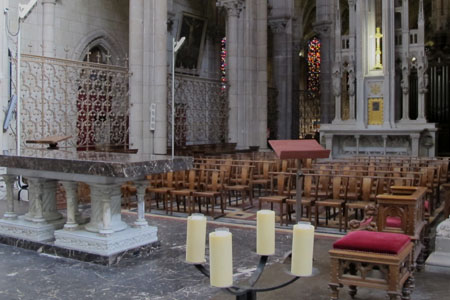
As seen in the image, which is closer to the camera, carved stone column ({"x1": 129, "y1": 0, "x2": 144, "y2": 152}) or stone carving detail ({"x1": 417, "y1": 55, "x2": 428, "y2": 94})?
carved stone column ({"x1": 129, "y1": 0, "x2": 144, "y2": 152})

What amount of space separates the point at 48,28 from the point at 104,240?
11954 millimetres

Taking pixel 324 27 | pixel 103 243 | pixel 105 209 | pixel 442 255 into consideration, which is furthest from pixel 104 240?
pixel 324 27

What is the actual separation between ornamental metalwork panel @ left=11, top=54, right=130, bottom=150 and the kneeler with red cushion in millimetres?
9510

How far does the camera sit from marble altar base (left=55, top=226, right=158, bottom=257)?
6.25 m

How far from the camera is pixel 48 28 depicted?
16234 mm

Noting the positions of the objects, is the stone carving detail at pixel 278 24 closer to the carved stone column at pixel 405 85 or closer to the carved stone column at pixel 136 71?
the carved stone column at pixel 405 85

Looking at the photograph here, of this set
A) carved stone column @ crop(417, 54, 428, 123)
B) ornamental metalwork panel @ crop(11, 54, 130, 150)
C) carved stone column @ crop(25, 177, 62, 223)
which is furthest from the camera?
carved stone column @ crop(417, 54, 428, 123)

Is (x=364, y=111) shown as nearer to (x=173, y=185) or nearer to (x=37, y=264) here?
(x=173, y=185)

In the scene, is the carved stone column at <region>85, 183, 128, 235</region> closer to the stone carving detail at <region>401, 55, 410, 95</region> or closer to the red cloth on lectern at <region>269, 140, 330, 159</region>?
the red cloth on lectern at <region>269, 140, 330, 159</region>

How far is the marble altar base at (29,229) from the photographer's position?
6.99 m

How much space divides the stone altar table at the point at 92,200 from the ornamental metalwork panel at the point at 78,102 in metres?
5.30

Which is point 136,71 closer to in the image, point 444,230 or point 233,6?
point 233,6

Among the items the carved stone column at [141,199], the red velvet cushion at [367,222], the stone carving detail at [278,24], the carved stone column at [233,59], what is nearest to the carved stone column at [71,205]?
the carved stone column at [141,199]

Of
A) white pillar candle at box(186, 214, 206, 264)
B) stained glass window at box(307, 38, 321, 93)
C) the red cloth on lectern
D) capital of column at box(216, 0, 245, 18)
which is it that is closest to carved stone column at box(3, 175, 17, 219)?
the red cloth on lectern
